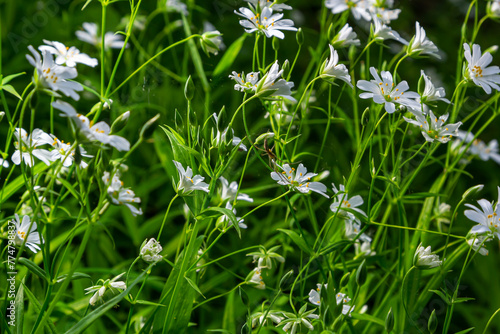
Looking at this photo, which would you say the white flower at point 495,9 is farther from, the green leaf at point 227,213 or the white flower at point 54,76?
the white flower at point 54,76

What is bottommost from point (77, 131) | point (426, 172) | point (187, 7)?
point (426, 172)

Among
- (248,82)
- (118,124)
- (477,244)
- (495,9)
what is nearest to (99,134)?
(118,124)

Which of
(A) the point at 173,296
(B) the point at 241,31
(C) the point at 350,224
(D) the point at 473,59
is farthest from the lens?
(B) the point at 241,31

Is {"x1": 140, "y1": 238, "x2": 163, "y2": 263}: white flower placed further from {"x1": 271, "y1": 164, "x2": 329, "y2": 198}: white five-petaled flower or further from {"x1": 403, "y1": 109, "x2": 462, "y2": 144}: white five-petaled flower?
{"x1": 403, "y1": 109, "x2": 462, "y2": 144}: white five-petaled flower

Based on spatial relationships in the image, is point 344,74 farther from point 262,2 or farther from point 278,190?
point 278,190

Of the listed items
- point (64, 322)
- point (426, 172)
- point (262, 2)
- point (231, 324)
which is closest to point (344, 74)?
point (262, 2)

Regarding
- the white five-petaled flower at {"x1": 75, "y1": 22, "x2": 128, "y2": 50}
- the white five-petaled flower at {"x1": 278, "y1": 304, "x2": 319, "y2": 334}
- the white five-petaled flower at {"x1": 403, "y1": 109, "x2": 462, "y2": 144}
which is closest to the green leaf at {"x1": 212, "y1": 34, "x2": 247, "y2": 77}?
the white five-petaled flower at {"x1": 75, "y1": 22, "x2": 128, "y2": 50}
